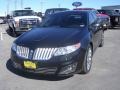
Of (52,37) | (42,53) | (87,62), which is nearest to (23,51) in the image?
(42,53)

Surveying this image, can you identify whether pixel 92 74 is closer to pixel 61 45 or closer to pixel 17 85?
pixel 61 45

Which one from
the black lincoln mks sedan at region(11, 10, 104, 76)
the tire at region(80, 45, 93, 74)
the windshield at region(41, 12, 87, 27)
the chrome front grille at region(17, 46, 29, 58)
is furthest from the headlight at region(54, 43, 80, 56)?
the windshield at region(41, 12, 87, 27)

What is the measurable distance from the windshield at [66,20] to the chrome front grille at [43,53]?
1.72 metres

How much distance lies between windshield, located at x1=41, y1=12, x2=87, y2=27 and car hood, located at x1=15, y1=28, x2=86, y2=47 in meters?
0.49

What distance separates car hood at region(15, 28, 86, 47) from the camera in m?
5.89

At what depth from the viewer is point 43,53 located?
5.70 m

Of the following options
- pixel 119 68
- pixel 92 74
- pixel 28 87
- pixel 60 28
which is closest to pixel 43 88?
pixel 28 87

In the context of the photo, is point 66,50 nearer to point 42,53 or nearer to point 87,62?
point 42,53

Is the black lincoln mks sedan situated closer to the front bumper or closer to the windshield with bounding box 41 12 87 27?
the front bumper

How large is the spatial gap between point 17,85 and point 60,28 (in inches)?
82.9

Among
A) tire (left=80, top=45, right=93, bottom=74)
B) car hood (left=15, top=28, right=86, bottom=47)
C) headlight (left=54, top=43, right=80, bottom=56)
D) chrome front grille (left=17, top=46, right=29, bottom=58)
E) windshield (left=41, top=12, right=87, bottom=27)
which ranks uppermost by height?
windshield (left=41, top=12, right=87, bottom=27)

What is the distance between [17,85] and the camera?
18.7 ft

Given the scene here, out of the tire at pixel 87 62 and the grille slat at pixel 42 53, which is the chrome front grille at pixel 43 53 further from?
the tire at pixel 87 62

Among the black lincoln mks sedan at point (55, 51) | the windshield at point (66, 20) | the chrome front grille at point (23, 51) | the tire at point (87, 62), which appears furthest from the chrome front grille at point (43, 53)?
the windshield at point (66, 20)
